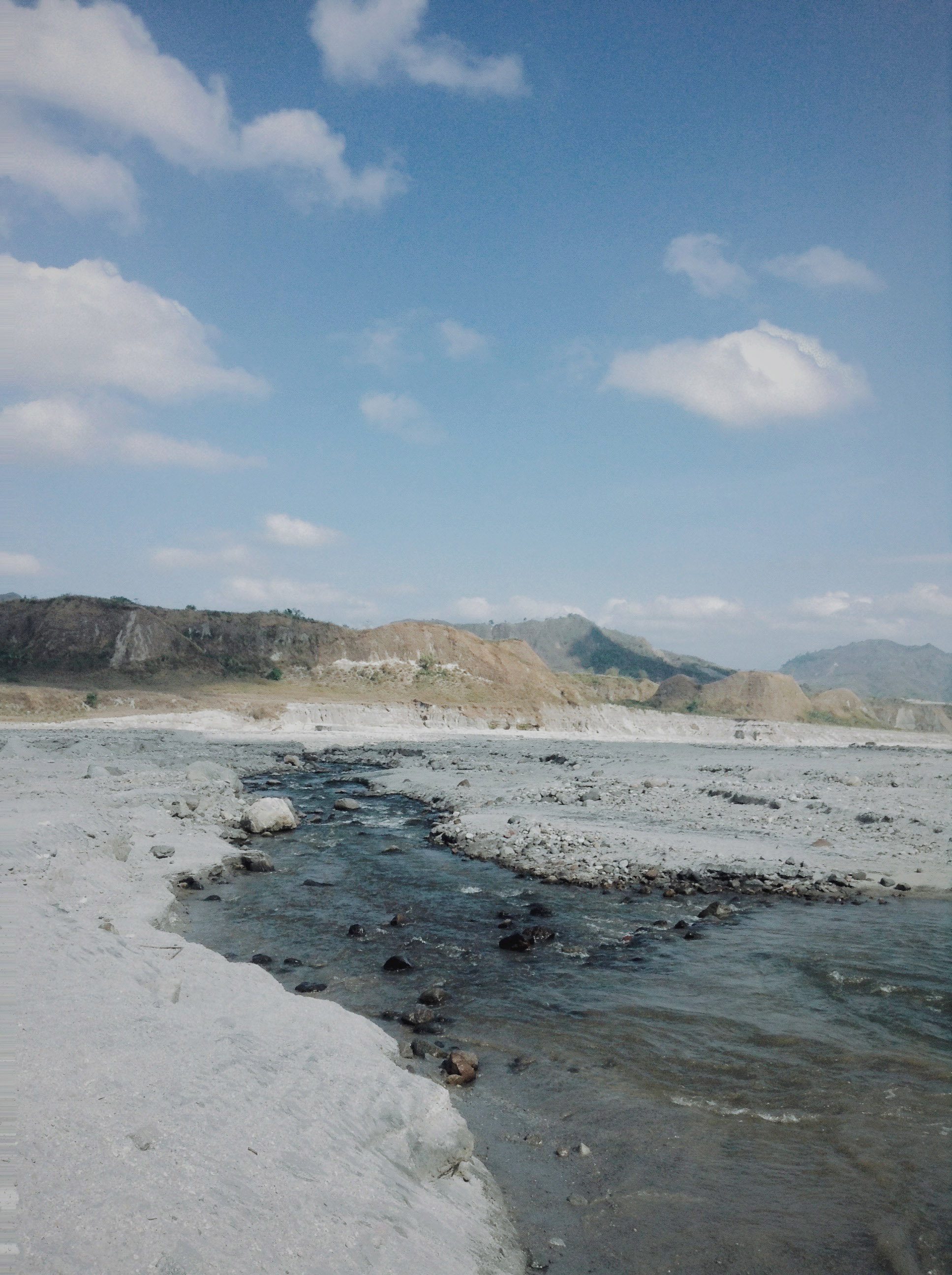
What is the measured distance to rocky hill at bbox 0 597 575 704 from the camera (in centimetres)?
7206

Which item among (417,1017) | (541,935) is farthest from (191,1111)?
(541,935)

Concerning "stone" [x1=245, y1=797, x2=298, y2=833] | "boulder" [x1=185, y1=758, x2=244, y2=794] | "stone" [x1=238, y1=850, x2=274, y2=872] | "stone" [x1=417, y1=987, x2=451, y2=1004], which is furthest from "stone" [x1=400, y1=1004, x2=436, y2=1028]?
"boulder" [x1=185, y1=758, x2=244, y2=794]

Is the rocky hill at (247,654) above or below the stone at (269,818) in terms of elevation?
above

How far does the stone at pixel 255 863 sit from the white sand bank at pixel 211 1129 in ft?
22.4

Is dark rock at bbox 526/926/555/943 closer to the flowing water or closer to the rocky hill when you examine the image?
the flowing water

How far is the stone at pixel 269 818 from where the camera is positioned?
20438 mm

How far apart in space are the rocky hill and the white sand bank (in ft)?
210

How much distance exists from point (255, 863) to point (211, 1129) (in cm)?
1237

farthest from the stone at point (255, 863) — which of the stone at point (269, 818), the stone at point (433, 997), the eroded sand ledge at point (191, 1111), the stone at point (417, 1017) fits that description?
the stone at point (417, 1017)

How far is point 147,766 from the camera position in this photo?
29250 mm

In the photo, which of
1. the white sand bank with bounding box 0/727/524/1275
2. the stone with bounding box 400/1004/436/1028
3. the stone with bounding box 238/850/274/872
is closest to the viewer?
the white sand bank with bounding box 0/727/524/1275

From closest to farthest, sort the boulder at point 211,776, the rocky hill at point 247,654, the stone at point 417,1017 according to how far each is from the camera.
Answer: the stone at point 417,1017 → the boulder at point 211,776 → the rocky hill at point 247,654

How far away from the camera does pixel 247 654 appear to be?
82562 millimetres

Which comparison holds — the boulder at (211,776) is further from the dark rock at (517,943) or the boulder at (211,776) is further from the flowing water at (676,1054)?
the dark rock at (517,943)
